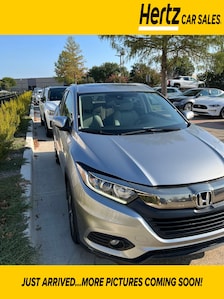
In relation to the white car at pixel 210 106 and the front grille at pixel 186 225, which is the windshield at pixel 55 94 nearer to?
the white car at pixel 210 106

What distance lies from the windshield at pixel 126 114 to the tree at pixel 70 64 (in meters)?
56.5

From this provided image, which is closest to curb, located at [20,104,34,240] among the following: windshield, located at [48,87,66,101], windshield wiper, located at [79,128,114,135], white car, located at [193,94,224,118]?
windshield wiper, located at [79,128,114,135]

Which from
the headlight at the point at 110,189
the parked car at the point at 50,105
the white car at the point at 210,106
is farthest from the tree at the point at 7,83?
the headlight at the point at 110,189

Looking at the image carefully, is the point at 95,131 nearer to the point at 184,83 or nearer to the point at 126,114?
the point at 126,114

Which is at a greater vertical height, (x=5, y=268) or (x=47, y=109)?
(x=47, y=109)

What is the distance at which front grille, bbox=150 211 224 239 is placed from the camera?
102 inches

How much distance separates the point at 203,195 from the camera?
8.63 ft

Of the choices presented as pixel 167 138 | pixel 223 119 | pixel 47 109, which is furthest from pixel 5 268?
pixel 223 119

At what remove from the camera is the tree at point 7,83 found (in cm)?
8400

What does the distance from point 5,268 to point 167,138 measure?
2.17m

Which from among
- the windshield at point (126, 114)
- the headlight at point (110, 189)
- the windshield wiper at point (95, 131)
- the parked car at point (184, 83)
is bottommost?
the headlight at point (110, 189)

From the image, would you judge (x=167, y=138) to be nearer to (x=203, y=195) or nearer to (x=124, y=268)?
(x=203, y=195)

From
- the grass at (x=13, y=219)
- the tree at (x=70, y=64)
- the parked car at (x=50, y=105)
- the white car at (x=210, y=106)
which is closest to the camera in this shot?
the grass at (x=13, y=219)

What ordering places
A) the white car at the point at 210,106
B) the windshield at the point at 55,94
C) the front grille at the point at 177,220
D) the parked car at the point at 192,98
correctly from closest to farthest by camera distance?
the front grille at the point at 177,220 < the windshield at the point at 55,94 < the white car at the point at 210,106 < the parked car at the point at 192,98
